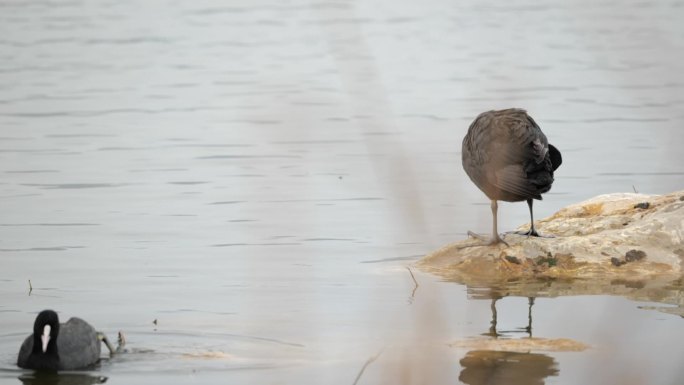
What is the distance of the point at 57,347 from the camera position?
761 centimetres

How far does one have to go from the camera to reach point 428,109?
67.3ft

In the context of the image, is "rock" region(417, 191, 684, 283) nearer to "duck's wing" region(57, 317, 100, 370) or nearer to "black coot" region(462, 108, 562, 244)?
"black coot" region(462, 108, 562, 244)

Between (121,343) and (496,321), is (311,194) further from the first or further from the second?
(121,343)

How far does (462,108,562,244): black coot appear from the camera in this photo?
895cm

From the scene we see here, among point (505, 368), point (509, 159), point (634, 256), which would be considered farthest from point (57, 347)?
point (634, 256)

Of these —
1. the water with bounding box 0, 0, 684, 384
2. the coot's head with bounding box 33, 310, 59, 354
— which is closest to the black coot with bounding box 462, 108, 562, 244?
the water with bounding box 0, 0, 684, 384

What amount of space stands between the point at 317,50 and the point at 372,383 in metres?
24.1

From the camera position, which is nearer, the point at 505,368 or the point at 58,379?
the point at 505,368

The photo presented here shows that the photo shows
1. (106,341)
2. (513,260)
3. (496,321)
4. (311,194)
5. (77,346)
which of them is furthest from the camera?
(311,194)

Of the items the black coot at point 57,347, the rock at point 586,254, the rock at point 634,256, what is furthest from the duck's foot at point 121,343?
the rock at point 634,256

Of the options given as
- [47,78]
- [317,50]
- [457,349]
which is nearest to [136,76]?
[47,78]

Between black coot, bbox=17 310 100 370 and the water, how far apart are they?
0.14 m

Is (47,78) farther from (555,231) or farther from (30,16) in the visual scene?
(555,231)

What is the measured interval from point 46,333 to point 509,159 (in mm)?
3540
